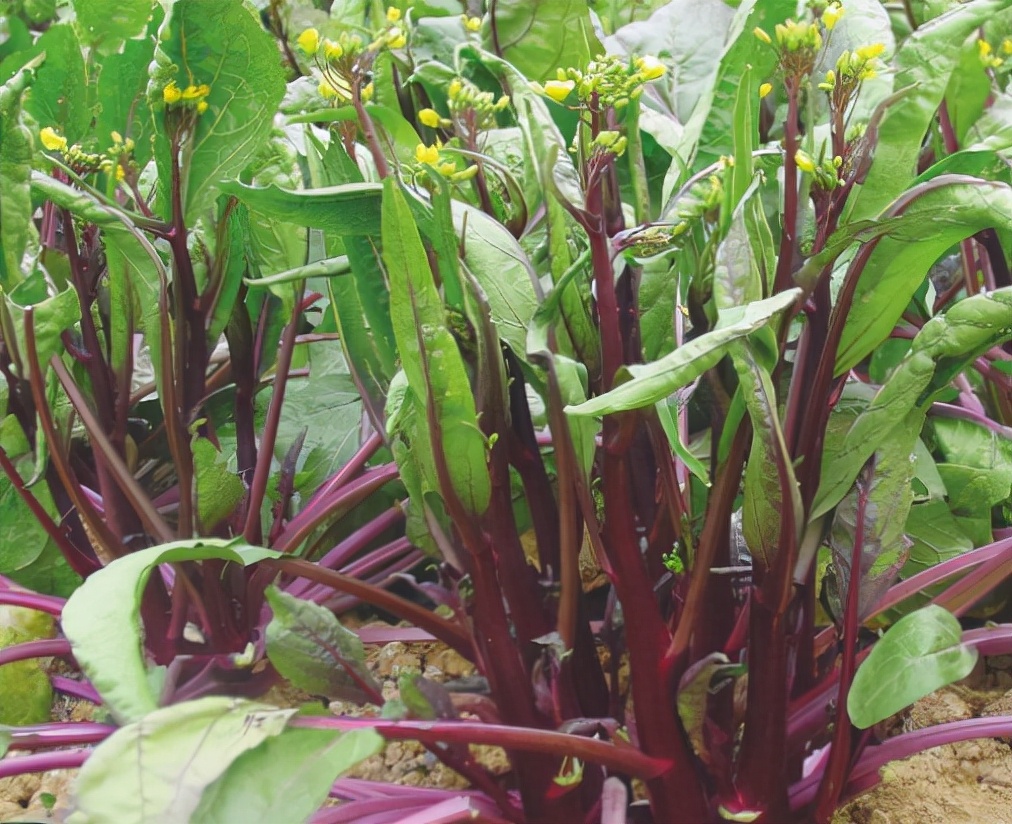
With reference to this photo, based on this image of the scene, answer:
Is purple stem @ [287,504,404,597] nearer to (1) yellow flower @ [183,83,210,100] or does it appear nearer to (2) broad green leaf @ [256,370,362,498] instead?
(2) broad green leaf @ [256,370,362,498]

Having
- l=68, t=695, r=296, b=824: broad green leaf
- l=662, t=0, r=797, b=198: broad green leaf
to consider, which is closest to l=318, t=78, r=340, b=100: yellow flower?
l=662, t=0, r=797, b=198: broad green leaf

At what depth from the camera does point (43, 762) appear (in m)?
0.51

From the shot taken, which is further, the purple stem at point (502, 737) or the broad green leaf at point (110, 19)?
the broad green leaf at point (110, 19)

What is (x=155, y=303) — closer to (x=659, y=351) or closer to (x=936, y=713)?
(x=659, y=351)

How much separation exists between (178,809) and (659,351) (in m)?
0.35

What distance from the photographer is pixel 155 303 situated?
60cm

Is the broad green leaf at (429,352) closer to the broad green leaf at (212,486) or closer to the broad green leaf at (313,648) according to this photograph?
the broad green leaf at (313,648)

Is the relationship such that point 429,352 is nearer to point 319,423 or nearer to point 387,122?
point 387,122

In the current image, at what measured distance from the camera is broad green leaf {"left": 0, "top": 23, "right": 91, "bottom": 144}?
0.69 m

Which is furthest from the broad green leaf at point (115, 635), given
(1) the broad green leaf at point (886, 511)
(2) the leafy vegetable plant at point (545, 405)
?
(1) the broad green leaf at point (886, 511)

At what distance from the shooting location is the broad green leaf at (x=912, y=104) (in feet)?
1.57

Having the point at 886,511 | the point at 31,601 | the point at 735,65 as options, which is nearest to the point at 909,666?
the point at 886,511

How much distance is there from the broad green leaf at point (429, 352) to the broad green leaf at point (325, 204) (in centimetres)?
4

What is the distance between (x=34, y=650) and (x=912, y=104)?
0.69 m
